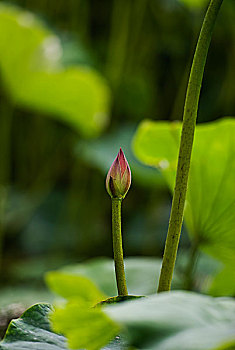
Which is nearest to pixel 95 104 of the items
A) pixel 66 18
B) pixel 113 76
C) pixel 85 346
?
pixel 113 76

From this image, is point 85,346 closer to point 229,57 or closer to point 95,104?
point 95,104

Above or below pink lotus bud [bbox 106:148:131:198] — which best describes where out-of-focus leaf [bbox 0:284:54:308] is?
above

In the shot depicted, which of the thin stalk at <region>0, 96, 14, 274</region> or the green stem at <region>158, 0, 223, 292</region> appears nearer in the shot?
the green stem at <region>158, 0, 223, 292</region>

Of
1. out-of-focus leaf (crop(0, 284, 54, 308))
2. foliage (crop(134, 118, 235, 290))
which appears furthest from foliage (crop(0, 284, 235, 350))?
out-of-focus leaf (crop(0, 284, 54, 308))

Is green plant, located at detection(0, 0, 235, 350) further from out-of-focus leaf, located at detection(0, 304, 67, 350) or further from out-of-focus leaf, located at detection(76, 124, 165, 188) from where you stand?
out-of-focus leaf, located at detection(76, 124, 165, 188)

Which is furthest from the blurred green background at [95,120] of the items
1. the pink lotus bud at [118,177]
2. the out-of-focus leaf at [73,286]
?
the pink lotus bud at [118,177]

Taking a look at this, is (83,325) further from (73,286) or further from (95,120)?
(95,120)

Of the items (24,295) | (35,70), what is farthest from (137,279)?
(35,70)

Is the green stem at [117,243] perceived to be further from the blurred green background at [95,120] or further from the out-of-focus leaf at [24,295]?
the blurred green background at [95,120]
